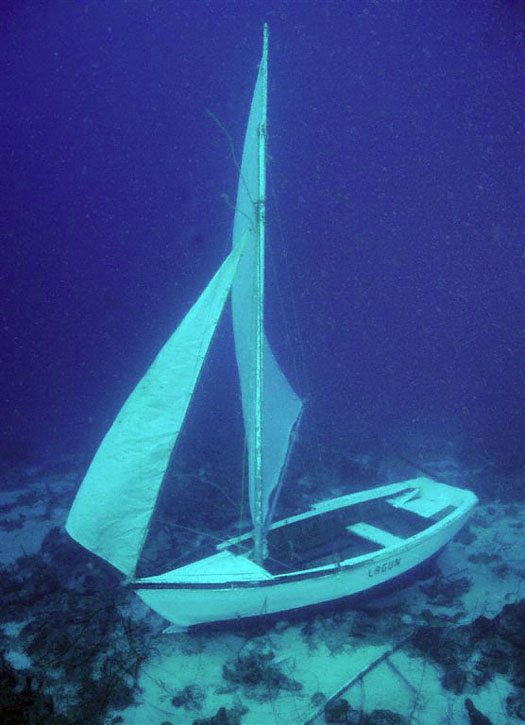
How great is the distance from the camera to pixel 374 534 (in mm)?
6891

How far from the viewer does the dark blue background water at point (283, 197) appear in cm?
2108

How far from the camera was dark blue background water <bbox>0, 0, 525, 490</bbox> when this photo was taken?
21078 millimetres

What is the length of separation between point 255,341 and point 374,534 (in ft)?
14.1

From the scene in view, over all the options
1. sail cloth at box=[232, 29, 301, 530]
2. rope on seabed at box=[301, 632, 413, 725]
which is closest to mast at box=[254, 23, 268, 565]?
sail cloth at box=[232, 29, 301, 530]

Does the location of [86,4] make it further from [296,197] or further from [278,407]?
[278,407]

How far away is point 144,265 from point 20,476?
12803mm

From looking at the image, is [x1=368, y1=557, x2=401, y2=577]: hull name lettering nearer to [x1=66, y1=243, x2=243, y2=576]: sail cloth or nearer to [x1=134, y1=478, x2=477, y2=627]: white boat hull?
[x1=134, y1=478, x2=477, y2=627]: white boat hull

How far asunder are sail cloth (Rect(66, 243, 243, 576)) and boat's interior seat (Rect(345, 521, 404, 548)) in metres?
4.19

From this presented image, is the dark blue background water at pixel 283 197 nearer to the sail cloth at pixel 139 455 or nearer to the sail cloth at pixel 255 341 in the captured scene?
the sail cloth at pixel 255 341

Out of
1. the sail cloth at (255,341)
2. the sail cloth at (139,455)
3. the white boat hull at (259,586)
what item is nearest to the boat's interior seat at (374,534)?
the white boat hull at (259,586)

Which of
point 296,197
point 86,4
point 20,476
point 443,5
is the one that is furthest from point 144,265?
point 443,5

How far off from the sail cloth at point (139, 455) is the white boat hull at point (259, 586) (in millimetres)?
739

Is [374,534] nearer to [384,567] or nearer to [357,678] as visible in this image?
[384,567]

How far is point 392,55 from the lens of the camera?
22.7 metres
